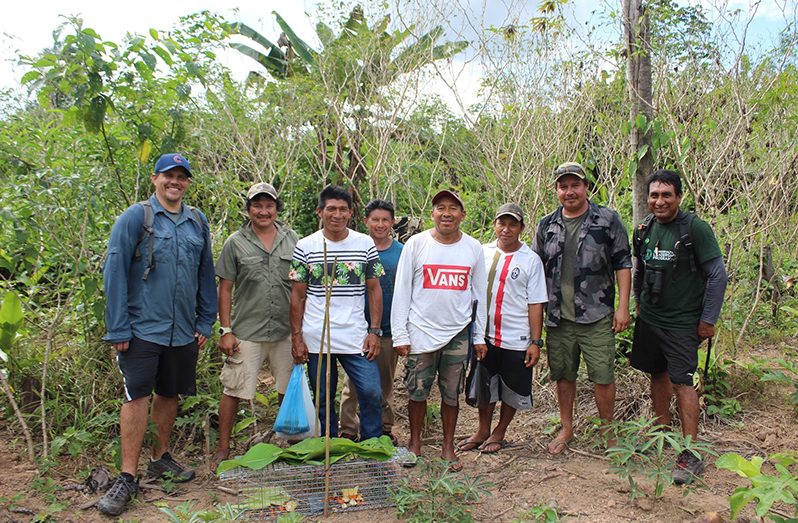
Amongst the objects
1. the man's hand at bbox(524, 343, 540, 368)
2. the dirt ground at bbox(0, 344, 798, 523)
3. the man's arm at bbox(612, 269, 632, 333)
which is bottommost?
the dirt ground at bbox(0, 344, 798, 523)

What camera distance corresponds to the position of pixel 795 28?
4656 mm

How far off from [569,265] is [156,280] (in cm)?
250

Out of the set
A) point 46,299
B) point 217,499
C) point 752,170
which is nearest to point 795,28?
point 752,170

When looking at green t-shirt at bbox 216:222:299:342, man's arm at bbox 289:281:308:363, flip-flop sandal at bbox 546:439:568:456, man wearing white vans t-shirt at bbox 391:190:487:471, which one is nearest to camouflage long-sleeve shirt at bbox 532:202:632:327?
man wearing white vans t-shirt at bbox 391:190:487:471

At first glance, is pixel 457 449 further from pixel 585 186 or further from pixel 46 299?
pixel 46 299

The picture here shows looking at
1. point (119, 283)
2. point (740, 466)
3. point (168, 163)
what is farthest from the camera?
point (168, 163)

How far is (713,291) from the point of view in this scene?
349 cm

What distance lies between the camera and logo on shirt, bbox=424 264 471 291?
3641mm

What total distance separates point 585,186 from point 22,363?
12.9 feet

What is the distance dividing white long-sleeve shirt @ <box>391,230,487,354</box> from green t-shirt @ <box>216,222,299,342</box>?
73 cm

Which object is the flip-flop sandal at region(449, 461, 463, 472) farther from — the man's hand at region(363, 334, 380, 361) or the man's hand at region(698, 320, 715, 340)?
the man's hand at region(698, 320, 715, 340)

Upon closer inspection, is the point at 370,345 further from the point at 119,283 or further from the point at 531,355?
the point at 119,283

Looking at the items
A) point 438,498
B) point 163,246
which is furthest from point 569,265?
point 163,246

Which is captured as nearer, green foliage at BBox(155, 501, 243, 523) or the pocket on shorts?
green foliage at BBox(155, 501, 243, 523)
